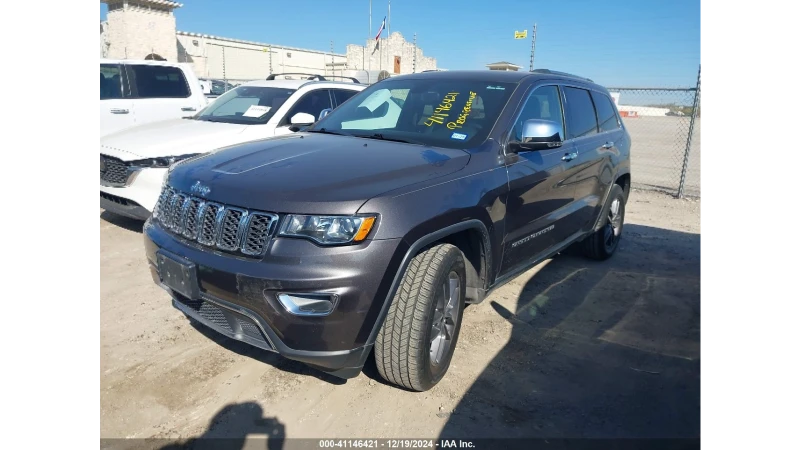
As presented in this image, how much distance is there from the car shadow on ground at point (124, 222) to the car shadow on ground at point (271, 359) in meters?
3.14

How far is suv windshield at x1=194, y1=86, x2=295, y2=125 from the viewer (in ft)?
21.4

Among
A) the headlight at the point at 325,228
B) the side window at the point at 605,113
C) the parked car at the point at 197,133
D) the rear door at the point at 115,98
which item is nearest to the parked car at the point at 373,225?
the headlight at the point at 325,228

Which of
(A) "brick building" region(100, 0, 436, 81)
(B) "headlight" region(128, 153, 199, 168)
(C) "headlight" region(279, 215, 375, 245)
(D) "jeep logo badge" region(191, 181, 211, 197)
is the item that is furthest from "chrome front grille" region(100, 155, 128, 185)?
(A) "brick building" region(100, 0, 436, 81)

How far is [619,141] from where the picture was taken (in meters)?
5.40

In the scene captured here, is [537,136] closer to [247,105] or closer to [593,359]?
[593,359]

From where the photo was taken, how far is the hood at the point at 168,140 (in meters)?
5.58

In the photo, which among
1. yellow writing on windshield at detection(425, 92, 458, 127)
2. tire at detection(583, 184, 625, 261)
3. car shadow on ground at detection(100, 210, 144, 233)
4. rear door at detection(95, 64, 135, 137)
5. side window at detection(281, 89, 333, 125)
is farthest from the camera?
rear door at detection(95, 64, 135, 137)

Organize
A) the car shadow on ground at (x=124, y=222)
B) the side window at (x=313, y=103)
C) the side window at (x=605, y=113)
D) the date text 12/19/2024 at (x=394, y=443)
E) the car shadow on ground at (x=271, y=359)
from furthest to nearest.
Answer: the side window at (x=313, y=103)
the car shadow on ground at (x=124, y=222)
the side window at (x=605, y=113)
the car shadow on ground at (x=271, y=359)
the date text 12/19/2024 at (x=394, y=443)

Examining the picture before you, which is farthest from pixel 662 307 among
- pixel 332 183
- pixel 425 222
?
pixel 332 183

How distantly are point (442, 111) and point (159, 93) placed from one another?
650 centimetres

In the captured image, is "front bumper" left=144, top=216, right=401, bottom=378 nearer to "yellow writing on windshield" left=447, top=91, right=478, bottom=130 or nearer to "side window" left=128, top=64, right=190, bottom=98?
"yellow writing on windshield" left=447, top=91, right=478, bottom=130

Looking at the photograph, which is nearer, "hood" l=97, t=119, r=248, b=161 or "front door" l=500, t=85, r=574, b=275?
"front door" l=500, t=85, r=574, b=275

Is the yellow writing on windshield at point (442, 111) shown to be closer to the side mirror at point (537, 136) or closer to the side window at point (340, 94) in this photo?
the side mirror at point (537, 136)

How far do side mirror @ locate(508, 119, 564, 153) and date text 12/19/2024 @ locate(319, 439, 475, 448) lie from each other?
5.95 ft
